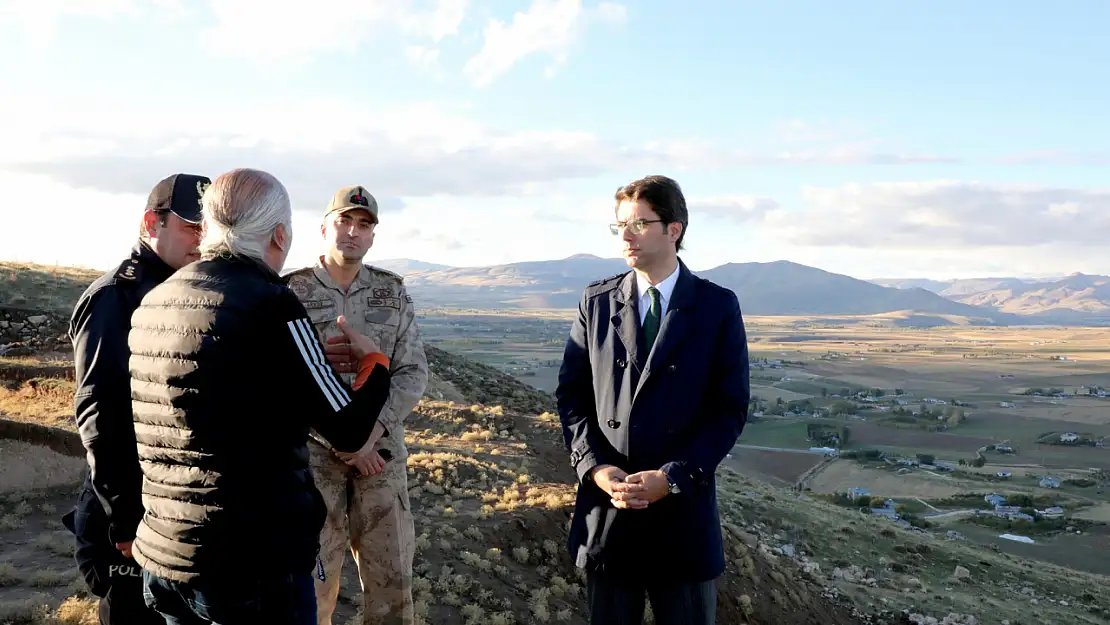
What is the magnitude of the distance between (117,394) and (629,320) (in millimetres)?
2217

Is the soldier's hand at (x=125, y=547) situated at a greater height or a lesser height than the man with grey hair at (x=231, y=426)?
lesser

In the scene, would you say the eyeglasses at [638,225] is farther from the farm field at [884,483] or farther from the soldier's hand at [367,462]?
the farm field at [884,483]

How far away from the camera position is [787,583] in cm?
1027

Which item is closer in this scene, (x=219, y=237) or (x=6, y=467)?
(x=219, y=237)

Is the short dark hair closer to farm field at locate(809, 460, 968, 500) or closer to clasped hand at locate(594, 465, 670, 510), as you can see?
clasped hand at locate(594, 465, 670, 510)

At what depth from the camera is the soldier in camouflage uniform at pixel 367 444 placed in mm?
3922

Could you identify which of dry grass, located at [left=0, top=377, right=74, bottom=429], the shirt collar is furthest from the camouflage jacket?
dry grass, located at [left=0, top=377, right=74, bottom=429]

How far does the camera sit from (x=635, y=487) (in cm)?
339

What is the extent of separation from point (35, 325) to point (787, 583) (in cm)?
1993

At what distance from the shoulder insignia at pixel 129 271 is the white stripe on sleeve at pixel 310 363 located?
3.73 feet

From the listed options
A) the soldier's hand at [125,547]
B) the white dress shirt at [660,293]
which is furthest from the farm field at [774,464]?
the soldier's hand at [125,547]

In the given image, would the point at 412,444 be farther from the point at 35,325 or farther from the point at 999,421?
the point at 999,421

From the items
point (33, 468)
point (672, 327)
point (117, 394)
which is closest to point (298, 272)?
point (117, 394)

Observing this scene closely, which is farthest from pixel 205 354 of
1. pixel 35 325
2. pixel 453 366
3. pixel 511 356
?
pixel 511 356
